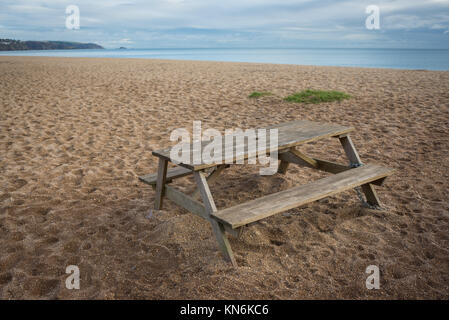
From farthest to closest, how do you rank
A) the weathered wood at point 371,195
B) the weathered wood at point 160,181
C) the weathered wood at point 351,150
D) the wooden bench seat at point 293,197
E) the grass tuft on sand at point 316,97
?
the grass tuft on sand at point 316,97 < the weathered wood at point 351,150 < the weathered wood at point 371,195 < the weathered wood at point 160,181 < the wooden bench seat at point 293,197

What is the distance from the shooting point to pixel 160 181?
3.47 m

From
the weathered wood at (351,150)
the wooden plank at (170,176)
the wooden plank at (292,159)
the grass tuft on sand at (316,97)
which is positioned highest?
the grass tuft on sand at (316,97)

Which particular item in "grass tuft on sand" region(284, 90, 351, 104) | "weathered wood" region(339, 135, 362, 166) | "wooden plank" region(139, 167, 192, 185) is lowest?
"wooden plank" region(139, 167, 192, 185)

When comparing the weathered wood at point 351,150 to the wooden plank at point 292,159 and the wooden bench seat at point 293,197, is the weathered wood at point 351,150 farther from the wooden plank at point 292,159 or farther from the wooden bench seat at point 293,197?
the wooden plank at point 292,159

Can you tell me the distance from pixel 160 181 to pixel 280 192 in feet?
3.96

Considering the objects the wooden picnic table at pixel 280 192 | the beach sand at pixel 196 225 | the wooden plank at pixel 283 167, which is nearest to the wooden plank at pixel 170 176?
the wooden picnic table at pixel 280 192

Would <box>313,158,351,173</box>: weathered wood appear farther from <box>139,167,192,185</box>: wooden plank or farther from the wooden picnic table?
<box>139,167,192,185</box>: wooden plank

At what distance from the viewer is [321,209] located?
370 cm

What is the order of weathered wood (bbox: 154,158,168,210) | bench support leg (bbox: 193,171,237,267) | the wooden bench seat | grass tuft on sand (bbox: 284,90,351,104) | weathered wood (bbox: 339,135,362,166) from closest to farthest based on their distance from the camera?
1. the wooden bench seat
2. bench support leg (bbox: 193,171,237,267)
3. weathered wood (bbox: 154,158,168,210)
4. weathered wood (bbox: 339,135,362,166)
5. grass tuft on sand (bbox: 284,90,351,104)

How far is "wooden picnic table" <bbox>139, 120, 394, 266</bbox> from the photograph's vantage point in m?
2.67

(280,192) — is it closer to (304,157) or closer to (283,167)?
(304,157)

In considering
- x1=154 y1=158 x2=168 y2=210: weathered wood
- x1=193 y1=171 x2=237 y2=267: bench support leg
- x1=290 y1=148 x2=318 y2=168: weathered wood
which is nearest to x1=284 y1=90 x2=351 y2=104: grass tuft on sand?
x1=290 y1=148 x2=318 y2=168: weathered wood

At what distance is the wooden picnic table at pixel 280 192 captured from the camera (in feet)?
8.77

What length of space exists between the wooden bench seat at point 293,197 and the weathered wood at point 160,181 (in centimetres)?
89
